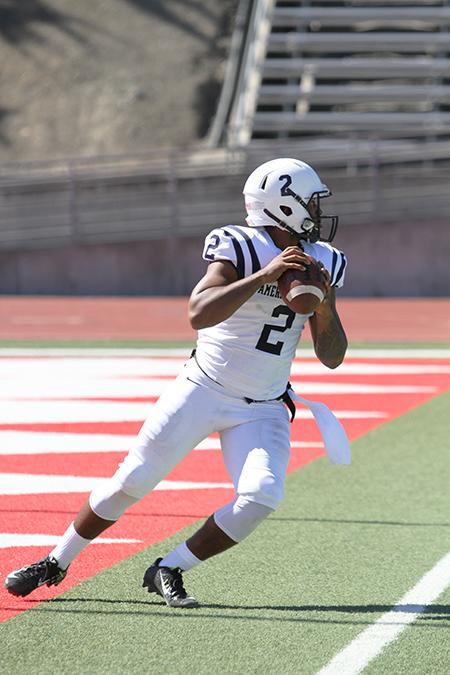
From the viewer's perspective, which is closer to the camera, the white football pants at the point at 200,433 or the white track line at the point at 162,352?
the white football pants at the point at 200,433

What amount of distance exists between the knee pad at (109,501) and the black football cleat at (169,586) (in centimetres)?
27

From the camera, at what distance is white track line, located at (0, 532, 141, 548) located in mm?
6383

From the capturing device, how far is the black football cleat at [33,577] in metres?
5.30

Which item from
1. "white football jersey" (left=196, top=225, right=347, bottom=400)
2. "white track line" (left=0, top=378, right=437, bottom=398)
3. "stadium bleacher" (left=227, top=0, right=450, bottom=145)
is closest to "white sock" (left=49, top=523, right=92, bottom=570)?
"white football jersey" (left=196, top=225, right=347, bottom=400)

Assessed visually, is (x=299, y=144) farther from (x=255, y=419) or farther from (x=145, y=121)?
(x=255, y=419)

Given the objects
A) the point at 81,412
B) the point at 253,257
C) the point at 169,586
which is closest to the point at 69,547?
the point at 169,586

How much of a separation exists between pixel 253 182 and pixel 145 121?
32.3 meters

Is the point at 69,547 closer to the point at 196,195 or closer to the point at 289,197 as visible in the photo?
the point at 289,197

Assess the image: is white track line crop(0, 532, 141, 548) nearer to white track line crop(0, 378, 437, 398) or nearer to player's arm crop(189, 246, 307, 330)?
player's arm crop(189, 246, 307, 330)

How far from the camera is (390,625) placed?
16.4ft

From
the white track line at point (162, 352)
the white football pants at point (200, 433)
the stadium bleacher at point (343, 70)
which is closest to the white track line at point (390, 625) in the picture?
the white football pants at point (200, 433)

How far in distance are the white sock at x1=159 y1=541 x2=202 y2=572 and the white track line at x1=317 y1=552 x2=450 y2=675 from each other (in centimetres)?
74

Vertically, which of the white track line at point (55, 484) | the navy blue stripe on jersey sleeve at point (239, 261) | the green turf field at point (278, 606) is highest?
the navy blue stripe on jersey sleeve at point (239, 261)

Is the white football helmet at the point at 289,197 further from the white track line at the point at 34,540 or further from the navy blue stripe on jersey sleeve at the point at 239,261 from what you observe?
the white track line at the point at 34,540
